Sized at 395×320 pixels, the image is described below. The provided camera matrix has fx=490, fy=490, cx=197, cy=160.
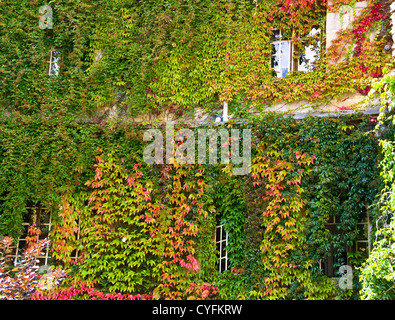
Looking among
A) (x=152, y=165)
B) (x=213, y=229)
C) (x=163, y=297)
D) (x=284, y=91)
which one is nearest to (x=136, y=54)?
(x=152, y=165)

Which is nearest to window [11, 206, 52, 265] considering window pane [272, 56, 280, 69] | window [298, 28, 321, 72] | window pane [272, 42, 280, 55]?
window pane [272, 56, 280, 69]

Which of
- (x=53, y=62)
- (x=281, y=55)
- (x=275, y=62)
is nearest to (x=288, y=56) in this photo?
(x=281, y=55)

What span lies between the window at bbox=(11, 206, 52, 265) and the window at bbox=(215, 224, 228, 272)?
11.1 feet

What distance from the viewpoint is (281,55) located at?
10211mm

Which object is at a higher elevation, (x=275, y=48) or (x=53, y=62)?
(x=275, y=48)

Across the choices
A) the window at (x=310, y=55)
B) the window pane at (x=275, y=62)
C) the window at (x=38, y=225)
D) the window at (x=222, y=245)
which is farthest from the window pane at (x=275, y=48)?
the window at (x=38, y=225)

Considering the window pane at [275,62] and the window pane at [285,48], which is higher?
the window pane at [285,48]

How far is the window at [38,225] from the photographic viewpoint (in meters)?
9.82

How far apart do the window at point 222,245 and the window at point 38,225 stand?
3383mm

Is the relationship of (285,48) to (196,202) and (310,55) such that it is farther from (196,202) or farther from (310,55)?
(196,202)

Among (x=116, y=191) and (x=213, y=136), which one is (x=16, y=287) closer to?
(x=116, y=191)

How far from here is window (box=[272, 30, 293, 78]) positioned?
398 inches

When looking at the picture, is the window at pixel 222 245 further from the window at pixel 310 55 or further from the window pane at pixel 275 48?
the window pane at pixel 275 48

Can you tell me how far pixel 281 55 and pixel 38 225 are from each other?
6127 millimetres
